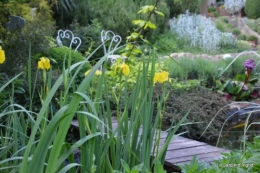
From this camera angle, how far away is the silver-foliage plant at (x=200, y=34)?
11.2 metres

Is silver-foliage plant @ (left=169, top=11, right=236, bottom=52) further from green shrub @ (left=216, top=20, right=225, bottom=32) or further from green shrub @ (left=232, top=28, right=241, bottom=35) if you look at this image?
green shrub @ (left=232, top=28, right=241, bottom=35)

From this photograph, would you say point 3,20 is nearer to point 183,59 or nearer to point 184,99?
point 184,99

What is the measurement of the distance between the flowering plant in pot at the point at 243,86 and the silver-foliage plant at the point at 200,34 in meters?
4.64

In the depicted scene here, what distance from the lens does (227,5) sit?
18.8m

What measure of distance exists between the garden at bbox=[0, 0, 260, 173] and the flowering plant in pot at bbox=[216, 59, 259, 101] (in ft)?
0.05

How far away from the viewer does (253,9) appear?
1878 cm

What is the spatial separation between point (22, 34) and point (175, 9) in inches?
405

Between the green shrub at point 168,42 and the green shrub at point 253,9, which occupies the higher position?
the green shrub at point 253,9

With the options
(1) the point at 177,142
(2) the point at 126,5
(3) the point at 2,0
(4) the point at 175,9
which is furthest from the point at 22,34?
(4) the point at 175,9

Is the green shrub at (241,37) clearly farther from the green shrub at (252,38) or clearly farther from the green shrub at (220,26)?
the green shrub at (220,26)

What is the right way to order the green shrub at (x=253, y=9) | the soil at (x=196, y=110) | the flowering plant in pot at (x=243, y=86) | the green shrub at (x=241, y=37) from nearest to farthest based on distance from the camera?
the soil at (x=196, y=110) < the flowering plant in pot at (x=243, y=86) < the green shrub at (x=241, y=37) < the green shrub at (x=253, y=9)

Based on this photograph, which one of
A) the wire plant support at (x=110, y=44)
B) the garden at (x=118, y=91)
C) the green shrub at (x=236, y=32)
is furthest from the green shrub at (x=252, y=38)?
the wire plant support at (x=110, y=44)

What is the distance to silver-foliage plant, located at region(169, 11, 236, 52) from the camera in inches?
440

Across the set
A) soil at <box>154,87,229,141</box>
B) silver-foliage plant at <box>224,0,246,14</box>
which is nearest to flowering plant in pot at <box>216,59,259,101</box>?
soil at <box>154,87,229,141</box>
